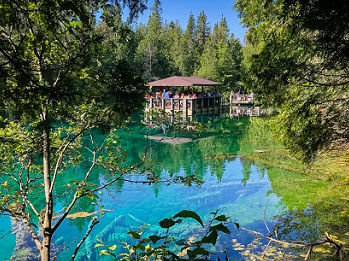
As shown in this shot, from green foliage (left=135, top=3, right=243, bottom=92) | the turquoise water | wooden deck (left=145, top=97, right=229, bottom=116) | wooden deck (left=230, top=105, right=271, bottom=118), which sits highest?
green foliage (left=135, top=3, right=243, bottom=92)

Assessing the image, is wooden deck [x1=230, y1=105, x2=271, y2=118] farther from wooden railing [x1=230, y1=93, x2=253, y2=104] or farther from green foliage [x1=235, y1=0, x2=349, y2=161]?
green foliage [x1=235, y1=0, x2=349, y2=161]

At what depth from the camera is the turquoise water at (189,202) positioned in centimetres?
707

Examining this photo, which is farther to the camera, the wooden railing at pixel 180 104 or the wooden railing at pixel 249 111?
the wooden railing at pixel 249 111

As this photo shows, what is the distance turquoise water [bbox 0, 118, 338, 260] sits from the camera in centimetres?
707

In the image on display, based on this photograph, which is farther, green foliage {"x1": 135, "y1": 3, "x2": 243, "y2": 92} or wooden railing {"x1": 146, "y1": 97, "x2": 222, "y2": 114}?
green foliage {"x1": 135, "y1": 3, "x2": 243, "y2": 92}

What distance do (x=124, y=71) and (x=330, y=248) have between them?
5.47 m

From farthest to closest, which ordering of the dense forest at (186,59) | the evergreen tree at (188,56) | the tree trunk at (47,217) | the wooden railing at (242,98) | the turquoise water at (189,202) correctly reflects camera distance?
1. the evergreen tree at (188,56)
2. the dense forest at (186,59)
3. the wooden railing at (242,98)
4. the turquoise water at (189,202)
5. the tree trunk at (47,217)

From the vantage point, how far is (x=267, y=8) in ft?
20.8

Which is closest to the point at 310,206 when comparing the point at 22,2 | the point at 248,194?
the point at 248,194

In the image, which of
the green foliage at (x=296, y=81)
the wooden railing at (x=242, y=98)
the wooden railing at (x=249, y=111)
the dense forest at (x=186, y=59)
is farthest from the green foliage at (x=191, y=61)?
the green foliage at (x=296, y=81)

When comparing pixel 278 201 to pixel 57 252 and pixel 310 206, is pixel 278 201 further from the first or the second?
pixel 57 252

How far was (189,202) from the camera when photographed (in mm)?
9445

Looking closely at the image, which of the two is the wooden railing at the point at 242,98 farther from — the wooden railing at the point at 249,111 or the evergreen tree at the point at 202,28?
the evergreen tree at the point at 202,28

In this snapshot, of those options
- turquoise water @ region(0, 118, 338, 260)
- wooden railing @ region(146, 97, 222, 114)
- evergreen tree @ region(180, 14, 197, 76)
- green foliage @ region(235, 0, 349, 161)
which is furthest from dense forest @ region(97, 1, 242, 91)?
green foliage @ region(235, 0, 349, 161)
